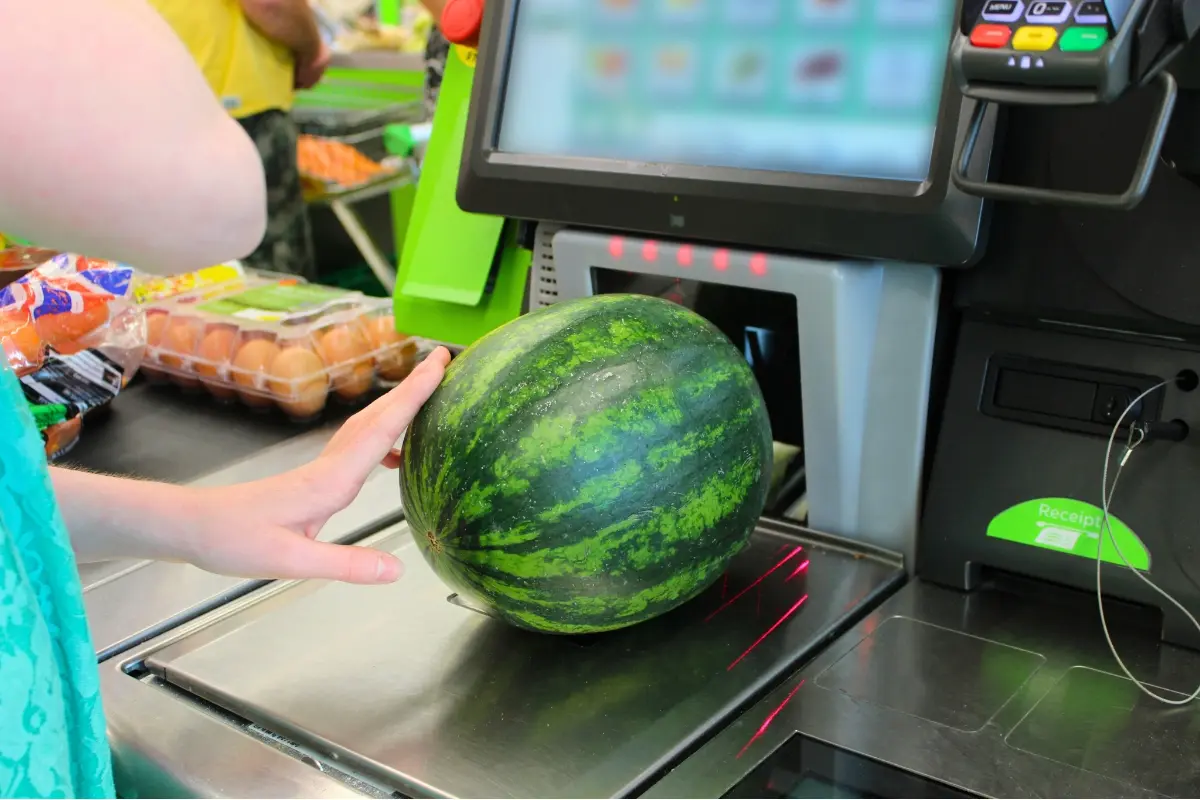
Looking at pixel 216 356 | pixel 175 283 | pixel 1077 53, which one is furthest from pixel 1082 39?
pixel 175 283

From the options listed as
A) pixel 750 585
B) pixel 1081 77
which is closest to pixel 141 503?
pixel 750 585

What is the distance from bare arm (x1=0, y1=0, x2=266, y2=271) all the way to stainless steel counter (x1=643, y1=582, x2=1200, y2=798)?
464 millimetres

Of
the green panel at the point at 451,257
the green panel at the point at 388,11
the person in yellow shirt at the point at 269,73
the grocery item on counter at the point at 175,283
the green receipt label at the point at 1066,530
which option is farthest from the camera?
the green panel at the point at 388,11

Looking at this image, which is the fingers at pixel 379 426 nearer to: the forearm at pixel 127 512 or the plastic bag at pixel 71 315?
the forearm at pixel 127 512

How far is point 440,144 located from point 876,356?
2.07 feet

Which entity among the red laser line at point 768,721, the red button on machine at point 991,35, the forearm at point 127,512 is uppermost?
the red button on machine at point 991,35

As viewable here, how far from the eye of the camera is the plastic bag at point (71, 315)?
46.9 inches

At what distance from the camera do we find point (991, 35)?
2.27ft

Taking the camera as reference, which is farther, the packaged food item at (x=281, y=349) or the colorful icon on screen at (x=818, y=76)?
the packaged food item at (x=281, y=349)

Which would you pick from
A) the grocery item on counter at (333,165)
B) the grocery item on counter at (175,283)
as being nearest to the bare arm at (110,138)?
the grocery item on counter at (175,283)

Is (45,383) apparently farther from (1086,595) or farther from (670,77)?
(1086,595)

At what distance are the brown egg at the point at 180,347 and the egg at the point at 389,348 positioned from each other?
0.22 meters

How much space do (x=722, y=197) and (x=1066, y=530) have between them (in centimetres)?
40

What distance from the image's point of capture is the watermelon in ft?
2.60
